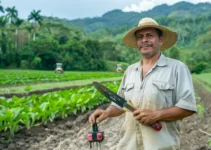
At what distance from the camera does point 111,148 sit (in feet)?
19.5

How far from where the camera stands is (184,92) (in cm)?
238

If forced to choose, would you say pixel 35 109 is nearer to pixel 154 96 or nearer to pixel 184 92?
pixel 154 96

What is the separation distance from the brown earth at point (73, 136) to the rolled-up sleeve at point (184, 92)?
10.9ft

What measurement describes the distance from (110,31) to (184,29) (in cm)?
4331

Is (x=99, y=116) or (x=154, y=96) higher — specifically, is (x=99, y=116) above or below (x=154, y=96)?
below

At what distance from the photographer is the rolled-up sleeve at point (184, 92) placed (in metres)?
2.36

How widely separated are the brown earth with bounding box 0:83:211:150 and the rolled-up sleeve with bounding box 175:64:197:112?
10.9 ft

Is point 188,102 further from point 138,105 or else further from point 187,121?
point 187,121

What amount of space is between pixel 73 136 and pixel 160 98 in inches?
195

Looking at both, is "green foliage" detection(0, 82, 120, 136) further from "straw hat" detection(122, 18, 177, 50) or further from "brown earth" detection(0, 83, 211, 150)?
"straw hat" detection(122, 18, 177, 50)

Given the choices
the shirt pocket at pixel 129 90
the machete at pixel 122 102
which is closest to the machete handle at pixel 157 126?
the machete at pixel 122 102

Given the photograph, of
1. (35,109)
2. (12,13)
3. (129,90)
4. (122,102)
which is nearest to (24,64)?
(12,13)

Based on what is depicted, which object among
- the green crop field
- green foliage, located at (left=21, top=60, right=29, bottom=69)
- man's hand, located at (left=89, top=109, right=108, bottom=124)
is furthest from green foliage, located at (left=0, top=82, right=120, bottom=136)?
green foliage, located at (left=21, top=60, right=29, bottom=69)

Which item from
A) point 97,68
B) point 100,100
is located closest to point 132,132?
point 100,100
